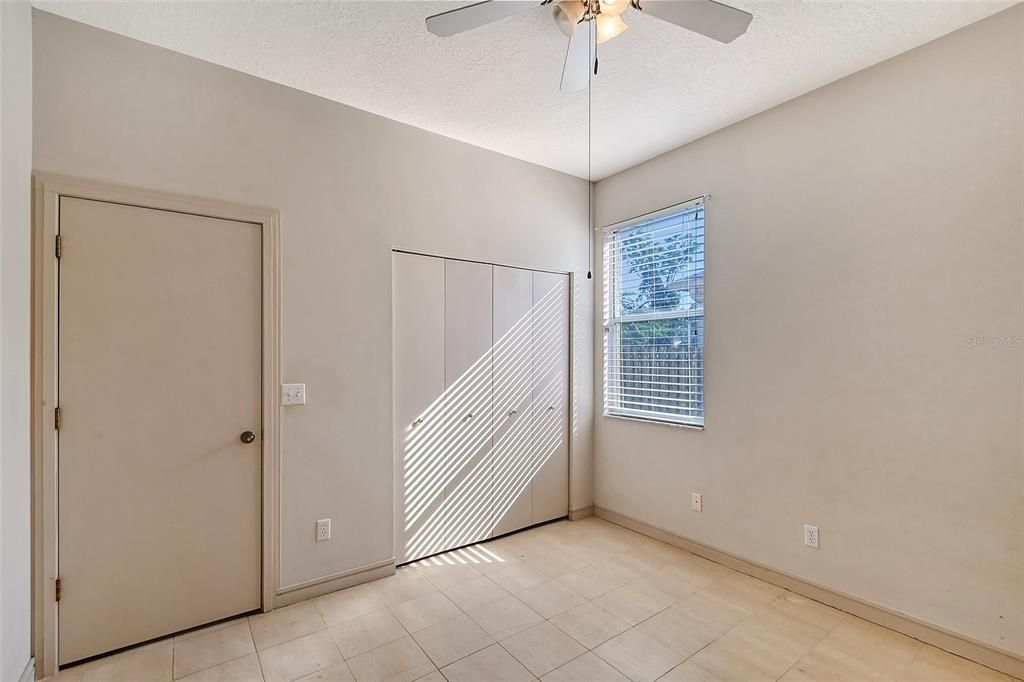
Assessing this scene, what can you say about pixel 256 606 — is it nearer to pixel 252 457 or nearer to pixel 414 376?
pixel 252 457

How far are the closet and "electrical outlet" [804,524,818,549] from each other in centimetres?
165

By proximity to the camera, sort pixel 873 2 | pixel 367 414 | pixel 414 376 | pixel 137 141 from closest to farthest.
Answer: pixel 873 2, pixel 137 141, pixel 367 414, pixel 414 376

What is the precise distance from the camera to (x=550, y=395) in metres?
3.67

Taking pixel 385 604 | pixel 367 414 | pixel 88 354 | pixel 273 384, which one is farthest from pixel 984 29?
pixel 88 354

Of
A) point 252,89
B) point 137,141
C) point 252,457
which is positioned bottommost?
point 252,457

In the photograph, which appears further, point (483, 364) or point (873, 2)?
point (483, 364)

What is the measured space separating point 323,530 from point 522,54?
103 inches

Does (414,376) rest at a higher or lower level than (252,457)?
higher

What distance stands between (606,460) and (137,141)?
3427 mm

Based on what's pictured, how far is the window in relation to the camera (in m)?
3.17

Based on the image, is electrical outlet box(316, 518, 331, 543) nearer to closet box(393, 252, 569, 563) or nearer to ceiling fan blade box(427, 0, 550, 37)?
closet box(393, 252, 569, 563)

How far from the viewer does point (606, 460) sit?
12.4 ft

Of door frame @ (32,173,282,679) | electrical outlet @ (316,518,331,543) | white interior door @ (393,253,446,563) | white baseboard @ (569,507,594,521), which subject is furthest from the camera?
white baseboard @ (569,507,594,521)

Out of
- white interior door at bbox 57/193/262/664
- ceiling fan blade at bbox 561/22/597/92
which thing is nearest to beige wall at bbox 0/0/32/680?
white interior door at bbox 57/193/262/664
